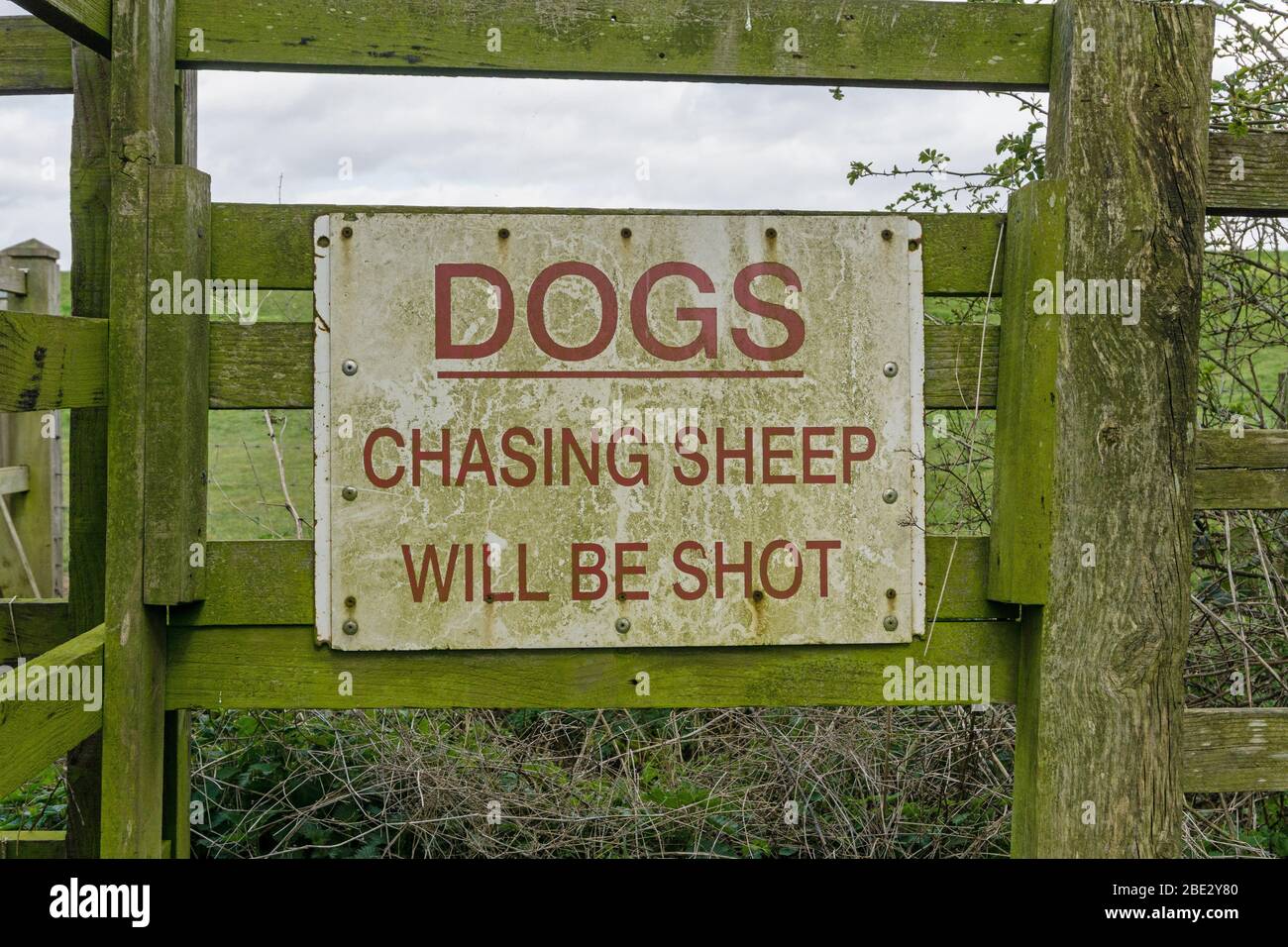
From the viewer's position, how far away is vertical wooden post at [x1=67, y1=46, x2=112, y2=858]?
250 centimetres

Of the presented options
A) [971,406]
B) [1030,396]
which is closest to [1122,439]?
[1030,396]

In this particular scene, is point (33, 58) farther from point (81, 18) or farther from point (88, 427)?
point (88, 427)

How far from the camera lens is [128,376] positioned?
2.24 metres

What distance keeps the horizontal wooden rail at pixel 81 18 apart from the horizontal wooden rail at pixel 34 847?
6.91 feet

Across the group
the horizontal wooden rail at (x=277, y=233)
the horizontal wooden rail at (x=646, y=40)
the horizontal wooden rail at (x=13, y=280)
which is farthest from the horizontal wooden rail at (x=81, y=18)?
the horizontal wooden rail at (x=13, y=280)

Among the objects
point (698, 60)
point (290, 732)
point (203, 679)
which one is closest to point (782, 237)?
point (698, 60)

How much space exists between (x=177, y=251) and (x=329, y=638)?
3.08ft

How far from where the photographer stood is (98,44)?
2252mm

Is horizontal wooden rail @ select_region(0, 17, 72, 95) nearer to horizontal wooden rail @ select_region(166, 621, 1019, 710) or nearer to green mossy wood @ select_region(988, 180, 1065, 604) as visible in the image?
horizontal wooden rail @ select_region(166, 621, 1019, 710)

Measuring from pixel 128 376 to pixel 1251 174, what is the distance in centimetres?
267

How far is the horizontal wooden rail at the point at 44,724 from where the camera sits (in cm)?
204

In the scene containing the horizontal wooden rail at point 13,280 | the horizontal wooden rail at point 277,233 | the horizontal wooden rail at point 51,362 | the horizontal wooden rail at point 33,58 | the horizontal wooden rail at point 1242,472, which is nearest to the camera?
the horizontal wooden rail at point 51,362

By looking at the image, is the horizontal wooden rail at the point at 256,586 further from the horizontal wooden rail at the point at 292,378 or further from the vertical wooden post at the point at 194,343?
the horizontal wooden rail at the point at 292,378
